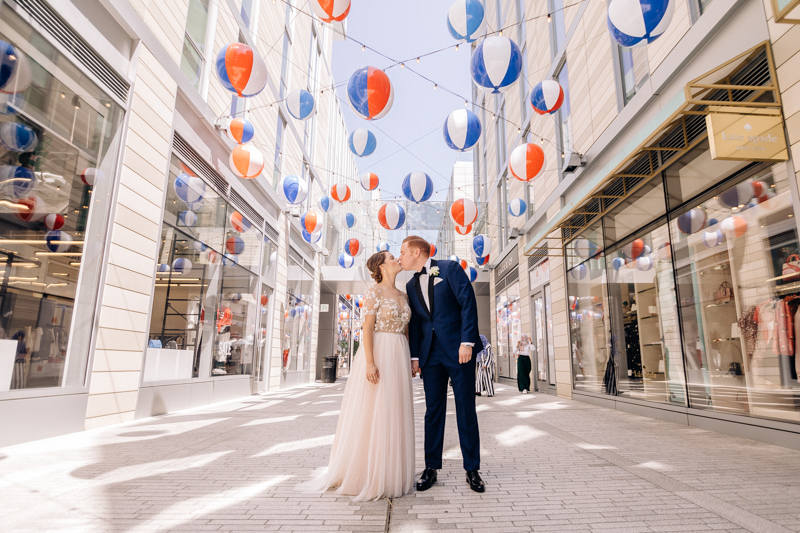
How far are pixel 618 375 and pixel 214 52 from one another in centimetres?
1043

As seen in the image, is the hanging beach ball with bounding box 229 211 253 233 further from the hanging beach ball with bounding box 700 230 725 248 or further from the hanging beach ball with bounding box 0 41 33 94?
the hanging beach ball with bounding box 700 230 725 248

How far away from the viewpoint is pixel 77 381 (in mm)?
5184

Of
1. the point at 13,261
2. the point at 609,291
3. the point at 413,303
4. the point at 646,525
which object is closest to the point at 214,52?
the point at 13,261

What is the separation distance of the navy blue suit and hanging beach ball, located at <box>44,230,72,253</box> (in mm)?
4340

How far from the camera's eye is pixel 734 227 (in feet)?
18.9

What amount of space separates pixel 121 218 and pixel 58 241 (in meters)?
0.90

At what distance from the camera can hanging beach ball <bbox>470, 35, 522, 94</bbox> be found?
6043 millimetres

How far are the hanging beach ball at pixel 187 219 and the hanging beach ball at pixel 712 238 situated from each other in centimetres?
829

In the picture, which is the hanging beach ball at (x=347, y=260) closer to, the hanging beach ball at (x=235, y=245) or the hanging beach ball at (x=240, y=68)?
the hanging beach ball at (x=235, y=245)

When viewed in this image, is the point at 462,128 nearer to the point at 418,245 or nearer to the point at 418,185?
the point at 418,185

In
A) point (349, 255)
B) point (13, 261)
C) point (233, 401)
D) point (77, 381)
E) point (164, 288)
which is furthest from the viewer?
point (349, 255)

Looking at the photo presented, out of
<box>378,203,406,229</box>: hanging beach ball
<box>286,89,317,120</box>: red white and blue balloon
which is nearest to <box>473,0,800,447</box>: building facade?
<box>378,203,406,229</box>: hanging beach ball

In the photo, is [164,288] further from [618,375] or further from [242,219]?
[618,375]

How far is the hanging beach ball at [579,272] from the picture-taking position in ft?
34.2
